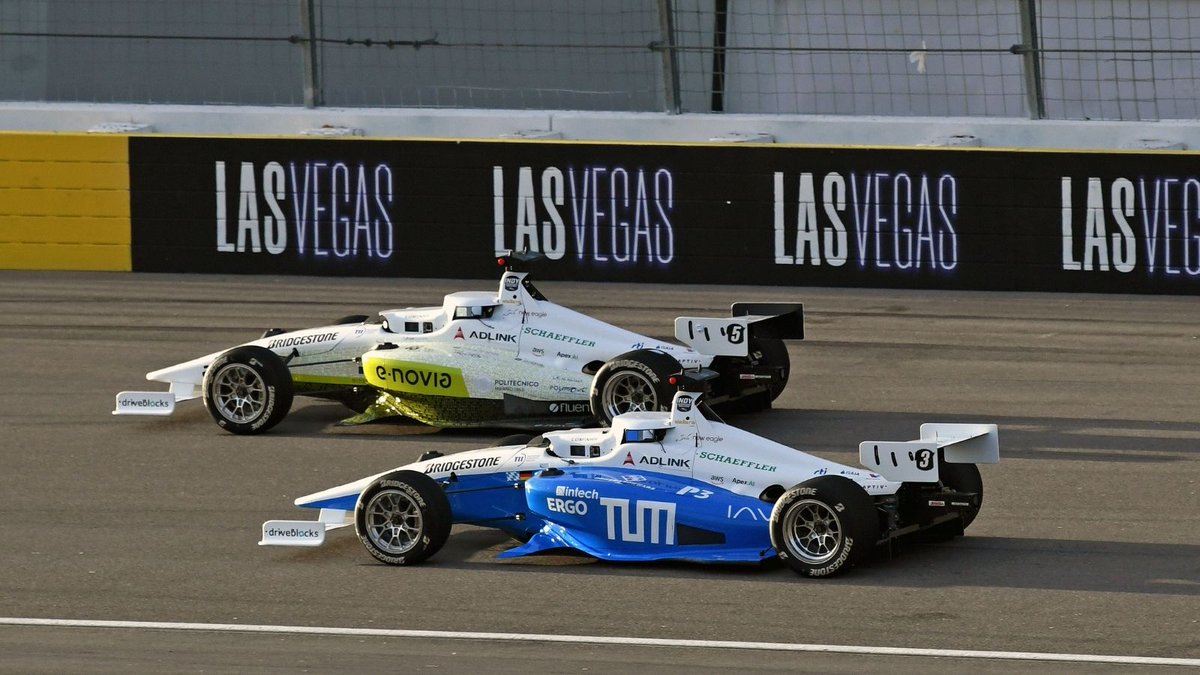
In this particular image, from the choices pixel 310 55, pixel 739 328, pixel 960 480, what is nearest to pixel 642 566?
pixel 960 480

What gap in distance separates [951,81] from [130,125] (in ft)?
31.3

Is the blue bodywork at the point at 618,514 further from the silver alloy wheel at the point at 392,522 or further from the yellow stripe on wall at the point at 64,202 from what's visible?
the yellow stripe on wall at the point at 64,202

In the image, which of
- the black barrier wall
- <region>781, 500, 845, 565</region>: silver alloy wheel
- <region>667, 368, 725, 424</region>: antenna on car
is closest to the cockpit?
<region>667, 368, 725, 424</region>: antenna on car

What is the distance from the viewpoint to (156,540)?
10.4 meters

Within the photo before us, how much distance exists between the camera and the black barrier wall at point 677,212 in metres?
18.2

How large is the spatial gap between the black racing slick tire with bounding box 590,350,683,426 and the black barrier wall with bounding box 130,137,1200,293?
6.85 m

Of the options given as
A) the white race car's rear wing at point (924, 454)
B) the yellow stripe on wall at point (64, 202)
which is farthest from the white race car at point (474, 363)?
the yellow stripe on wall at point (64, 202)

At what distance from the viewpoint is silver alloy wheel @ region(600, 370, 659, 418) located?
12.4 metres

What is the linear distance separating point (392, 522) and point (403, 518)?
65 millimetres

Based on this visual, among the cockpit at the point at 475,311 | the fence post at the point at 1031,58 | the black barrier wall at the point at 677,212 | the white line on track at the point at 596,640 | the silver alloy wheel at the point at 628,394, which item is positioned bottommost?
the white line on track at the point at 596,640

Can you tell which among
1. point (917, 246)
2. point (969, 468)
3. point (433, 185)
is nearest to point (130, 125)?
point (433, 185)

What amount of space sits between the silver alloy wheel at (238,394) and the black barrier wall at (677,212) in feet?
22.6

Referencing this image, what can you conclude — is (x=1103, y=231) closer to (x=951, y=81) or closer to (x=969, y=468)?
(x=951, y=81)

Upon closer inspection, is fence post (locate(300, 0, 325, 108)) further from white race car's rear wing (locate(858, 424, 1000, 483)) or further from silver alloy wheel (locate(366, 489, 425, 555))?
white race car's rear wing (locate(858, 424, 1000, 483))
